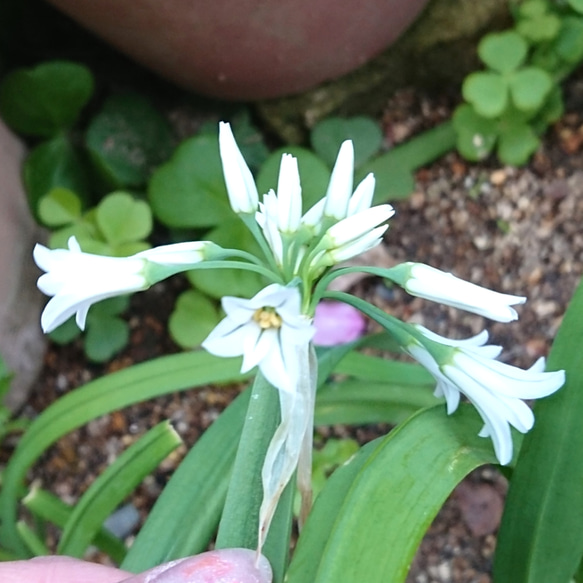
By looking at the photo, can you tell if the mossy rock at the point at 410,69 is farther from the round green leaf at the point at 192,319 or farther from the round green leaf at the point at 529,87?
the round green leaf at the point at 192,319

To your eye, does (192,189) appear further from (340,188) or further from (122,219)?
(340,188)

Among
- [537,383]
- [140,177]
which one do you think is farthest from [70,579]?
[140,177]

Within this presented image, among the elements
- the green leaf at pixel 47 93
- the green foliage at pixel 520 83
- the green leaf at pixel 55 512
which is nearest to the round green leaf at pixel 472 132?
the green foliage at pixel 520 83

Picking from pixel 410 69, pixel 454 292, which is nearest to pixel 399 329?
pixel 454 292

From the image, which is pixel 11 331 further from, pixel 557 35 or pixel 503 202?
pixel 557 35

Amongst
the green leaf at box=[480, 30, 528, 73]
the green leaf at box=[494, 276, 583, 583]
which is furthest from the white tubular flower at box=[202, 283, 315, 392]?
the green leaf at box=[480, 30, 528, 73]
